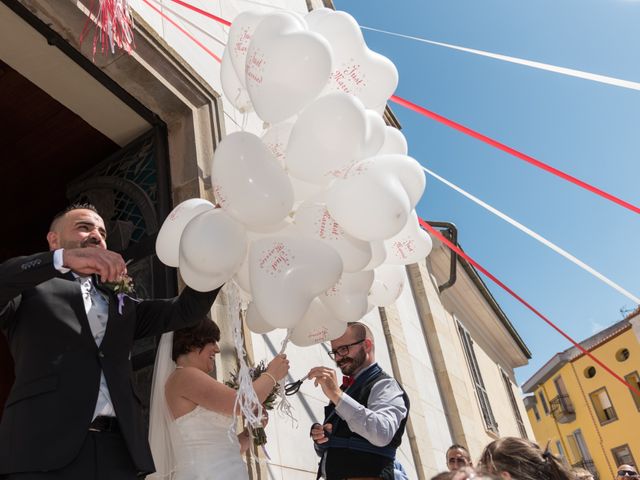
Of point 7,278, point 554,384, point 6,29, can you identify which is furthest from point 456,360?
point 554,384

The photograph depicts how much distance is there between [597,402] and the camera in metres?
31.3

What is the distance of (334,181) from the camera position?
244 cm

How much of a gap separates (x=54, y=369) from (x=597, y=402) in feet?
113

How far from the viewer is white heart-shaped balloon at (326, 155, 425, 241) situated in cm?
223

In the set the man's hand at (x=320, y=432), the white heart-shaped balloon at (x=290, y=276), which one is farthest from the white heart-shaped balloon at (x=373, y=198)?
the man's hand at (x=320, y=432)

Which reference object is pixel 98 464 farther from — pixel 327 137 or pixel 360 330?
pixel 360 330

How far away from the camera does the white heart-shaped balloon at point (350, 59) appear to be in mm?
2689

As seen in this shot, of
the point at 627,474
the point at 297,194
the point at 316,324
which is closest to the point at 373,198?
the point at 297,194

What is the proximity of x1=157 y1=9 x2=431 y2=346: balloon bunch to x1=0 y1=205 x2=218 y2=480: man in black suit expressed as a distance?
0.39m

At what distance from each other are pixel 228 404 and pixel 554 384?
119ft

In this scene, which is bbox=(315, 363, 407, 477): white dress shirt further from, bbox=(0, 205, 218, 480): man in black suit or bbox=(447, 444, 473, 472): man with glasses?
bbox=(447, 444, 473, 472): man with glasses

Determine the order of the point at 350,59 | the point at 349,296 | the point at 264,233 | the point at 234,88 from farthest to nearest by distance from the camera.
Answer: the point at 234,88 < the point at 350,59 < the point at 349,296 < the point at 264,233

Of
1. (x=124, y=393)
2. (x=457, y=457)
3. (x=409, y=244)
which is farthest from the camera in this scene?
(x=457, y=457)

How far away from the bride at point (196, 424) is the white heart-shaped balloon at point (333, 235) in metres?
0.60
